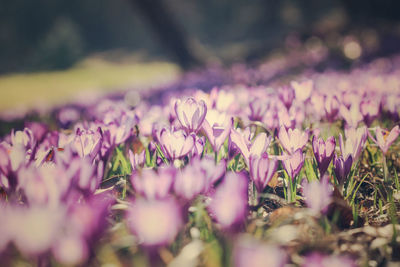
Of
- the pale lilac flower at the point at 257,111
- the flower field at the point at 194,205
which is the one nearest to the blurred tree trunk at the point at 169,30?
the pale lilac flower at the point at 257,111

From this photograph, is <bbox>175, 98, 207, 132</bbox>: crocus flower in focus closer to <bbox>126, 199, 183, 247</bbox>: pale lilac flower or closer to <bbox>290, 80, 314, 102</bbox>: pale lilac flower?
<bbox>126, 199, 183, 247</bbox>: pale lilac flower

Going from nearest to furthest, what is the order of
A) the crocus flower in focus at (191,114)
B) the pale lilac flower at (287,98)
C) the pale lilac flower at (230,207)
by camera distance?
the pale lilac flower at (230,207), the crocus flower in focus at (191,114), the pale lilac flower at (287,98)

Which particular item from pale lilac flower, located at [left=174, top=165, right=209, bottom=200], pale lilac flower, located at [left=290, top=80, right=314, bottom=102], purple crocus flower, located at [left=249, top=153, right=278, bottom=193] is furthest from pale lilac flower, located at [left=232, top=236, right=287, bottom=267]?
pale lilac flower, located at [left=290, top=80, right=314, bottom=102]

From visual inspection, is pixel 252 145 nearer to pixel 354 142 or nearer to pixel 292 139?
pixel 292 139

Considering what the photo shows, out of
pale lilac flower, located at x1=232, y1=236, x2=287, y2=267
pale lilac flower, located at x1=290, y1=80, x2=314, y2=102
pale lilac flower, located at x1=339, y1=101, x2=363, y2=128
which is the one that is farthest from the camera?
pale lilac flower, located at x1=290, y1=80, x2=314, y2=102

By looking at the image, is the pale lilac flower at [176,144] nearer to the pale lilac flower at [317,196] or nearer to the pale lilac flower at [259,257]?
the pale lilac flower at [317,196]
